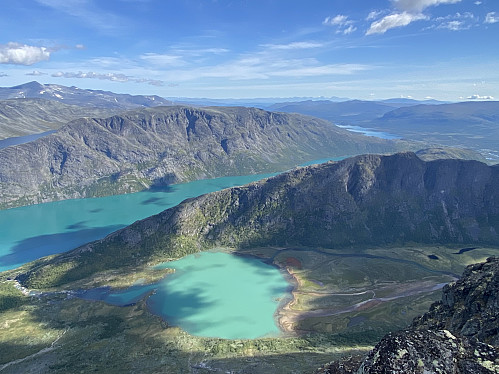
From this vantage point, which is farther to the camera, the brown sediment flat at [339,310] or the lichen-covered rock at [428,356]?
the brown sediment flat at [339,310]

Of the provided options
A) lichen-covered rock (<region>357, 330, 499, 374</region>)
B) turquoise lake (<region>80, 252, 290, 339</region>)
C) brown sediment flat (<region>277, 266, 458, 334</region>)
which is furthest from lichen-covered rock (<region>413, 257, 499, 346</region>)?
turquoise lake (<region>80, 252, 290, 339</region>)

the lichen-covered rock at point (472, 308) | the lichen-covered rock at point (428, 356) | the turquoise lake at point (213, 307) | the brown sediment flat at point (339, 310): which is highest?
the lichen-covered rock at point (428, 356)

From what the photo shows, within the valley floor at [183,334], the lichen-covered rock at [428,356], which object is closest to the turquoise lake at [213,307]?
the valley floor at [183,334]

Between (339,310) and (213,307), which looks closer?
(339,310)

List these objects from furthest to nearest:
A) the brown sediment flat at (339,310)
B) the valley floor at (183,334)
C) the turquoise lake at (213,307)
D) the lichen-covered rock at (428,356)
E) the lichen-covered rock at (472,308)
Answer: the brown sediment flat at (339,310)
the turquoise lake at (213,307)
the valley floor at (183,334)
the lichen-covered rock at (472,308)
the lichen-covered rock at (428,356)

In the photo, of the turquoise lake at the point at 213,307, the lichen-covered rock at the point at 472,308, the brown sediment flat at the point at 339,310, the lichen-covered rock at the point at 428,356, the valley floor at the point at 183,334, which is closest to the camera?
the lichen-covered rock at the point at 428,356

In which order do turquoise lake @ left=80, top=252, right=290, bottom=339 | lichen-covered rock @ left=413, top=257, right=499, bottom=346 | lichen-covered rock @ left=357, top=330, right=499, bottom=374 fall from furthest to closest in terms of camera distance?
1. turquoise lake @ left=80, top=252, right=290, bottom=339
2. lichen-covered rock @ left=413, top=257, right=499, bottom=346
3. lichen-covered rock @ left=357, top=330, right=499, bottom=374

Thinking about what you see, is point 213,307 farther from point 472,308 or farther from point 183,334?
point 472,308

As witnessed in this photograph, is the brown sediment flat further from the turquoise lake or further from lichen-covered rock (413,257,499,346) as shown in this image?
lichen-covered rock (413,257,499,346)

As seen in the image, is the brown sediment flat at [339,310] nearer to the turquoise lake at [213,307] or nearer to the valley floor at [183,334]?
the valley floor at [183,334]

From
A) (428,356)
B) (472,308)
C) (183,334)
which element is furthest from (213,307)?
(428,356)

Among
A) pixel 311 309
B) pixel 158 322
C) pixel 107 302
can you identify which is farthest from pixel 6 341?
pixel 311 309

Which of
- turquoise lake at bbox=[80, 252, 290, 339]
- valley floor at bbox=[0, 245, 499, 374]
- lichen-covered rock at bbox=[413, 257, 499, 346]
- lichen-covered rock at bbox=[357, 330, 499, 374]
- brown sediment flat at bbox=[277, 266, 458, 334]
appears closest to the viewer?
lichen-covered rock at bbox=[357, 330, 499, 374]
